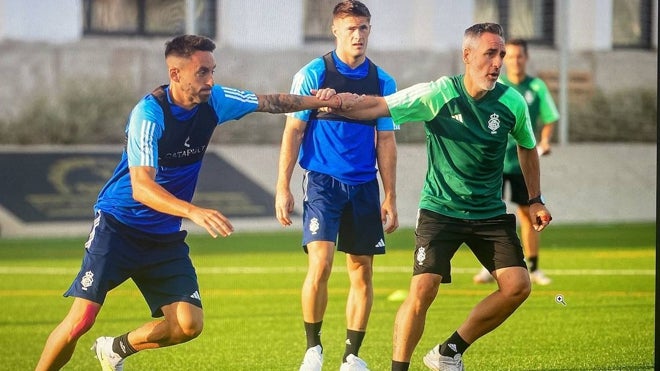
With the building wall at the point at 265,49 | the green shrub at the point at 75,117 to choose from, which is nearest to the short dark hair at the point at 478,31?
the green shrub at the point at 75,117

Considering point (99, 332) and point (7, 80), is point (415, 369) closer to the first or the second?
point (99, 332)

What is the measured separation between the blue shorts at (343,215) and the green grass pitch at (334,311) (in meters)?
0.92

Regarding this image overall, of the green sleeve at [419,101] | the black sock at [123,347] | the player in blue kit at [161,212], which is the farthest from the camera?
the black sock at [123,347]

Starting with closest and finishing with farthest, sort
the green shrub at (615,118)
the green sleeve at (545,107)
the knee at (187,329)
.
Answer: the knee at (187,329)
the green sleeve at (545,107)
the green shrub at (615,118)

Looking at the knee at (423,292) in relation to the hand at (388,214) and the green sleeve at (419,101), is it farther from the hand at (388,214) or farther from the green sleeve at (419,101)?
the hand at (388,214)

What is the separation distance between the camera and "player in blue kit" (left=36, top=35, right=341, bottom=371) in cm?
760

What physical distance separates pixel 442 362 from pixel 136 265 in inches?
81.2

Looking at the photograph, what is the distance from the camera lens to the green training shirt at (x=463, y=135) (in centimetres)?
803

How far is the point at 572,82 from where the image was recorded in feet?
94.9

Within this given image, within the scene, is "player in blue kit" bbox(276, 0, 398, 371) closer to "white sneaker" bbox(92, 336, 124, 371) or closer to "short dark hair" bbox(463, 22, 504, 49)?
"short dark hair" bbox(463, 22, 504, 49)

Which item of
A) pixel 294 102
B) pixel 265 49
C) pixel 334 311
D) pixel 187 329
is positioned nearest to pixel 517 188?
pixel 334 311

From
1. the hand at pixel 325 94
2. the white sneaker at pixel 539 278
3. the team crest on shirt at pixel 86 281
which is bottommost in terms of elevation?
the white sneaker at pixel 539 278

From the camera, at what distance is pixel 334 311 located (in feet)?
41.2

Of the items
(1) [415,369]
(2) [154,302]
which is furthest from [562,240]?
(2) [154,302]
